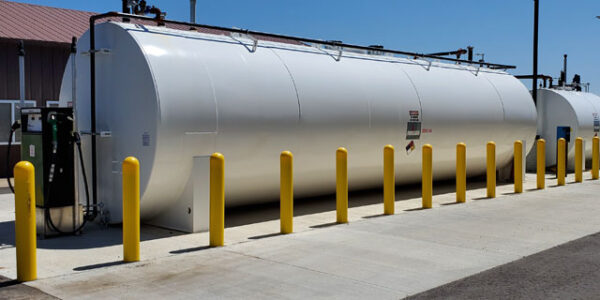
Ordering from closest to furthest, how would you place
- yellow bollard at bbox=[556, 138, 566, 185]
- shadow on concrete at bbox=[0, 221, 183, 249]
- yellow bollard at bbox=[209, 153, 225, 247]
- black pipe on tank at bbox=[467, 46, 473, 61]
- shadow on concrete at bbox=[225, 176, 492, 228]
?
yellow bollard at bbox=[209, 153, 225, 247]
shadow on concrete at bbox=[0, 221, 183, 249]
shadow on concrete at bbox=[225, 176, 492, 228]
yellow bollard at bbox=[556, 138, 566, 185]
black pipe on tank at bbox=[467, 46, 473, 61]

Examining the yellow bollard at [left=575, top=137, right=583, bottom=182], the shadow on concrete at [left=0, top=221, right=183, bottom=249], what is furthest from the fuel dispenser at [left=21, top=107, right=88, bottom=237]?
the yellow bollard at [left=575, top=137, right=583, bottom=182]

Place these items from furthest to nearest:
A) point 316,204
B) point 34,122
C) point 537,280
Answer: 1. point 316,204
2. point 34,122
3. point 537,280

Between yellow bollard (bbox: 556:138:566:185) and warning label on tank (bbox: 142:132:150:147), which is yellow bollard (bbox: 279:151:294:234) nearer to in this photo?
warning label on tank (bbox: 142:132:150:147)

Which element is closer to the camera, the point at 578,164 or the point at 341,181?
the point at 341,181

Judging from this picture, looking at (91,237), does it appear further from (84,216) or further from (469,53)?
(469,53)

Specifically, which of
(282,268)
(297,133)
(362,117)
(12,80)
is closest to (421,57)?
(362,117)

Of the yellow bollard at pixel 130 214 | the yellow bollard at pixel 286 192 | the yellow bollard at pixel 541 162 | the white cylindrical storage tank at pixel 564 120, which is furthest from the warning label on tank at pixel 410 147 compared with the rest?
the white cylindrical storage tank at pixel 564 120

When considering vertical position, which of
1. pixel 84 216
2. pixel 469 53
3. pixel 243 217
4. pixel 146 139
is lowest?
pixel 243 217

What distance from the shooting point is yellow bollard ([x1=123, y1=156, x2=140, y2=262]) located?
265 inches

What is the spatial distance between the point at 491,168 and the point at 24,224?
349 inches

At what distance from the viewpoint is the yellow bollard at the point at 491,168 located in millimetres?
12227

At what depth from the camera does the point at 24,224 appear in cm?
595

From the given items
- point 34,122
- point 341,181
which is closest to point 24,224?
point 34,122

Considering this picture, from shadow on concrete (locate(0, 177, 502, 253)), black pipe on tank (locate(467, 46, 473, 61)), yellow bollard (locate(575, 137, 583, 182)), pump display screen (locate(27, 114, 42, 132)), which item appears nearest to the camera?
shadow on concrete (locate(0, 177, 502, 253))
